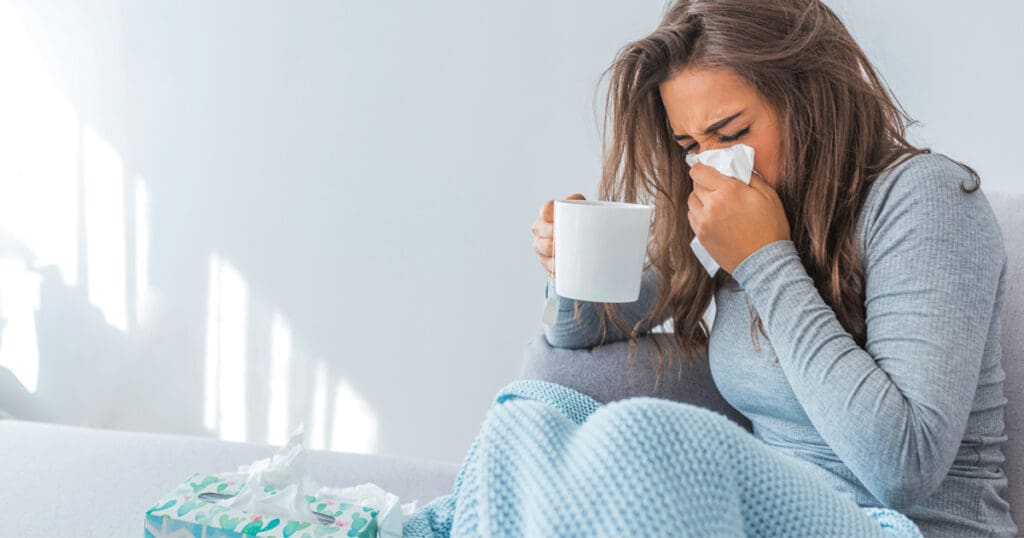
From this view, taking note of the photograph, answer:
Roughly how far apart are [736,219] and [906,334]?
0.20 metres

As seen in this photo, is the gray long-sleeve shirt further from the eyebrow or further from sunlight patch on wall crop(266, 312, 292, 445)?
sunlight patch on wall crop(266, 312, 292, 445)

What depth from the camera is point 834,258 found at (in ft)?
3.03

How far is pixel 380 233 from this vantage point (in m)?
1.85

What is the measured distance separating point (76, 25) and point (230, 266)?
62cm

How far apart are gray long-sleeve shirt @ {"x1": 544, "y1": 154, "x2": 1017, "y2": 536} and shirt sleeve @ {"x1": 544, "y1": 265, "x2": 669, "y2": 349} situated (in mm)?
298

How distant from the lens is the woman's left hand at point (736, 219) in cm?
91

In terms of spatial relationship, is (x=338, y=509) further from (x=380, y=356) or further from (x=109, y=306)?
(x=109, y=306)

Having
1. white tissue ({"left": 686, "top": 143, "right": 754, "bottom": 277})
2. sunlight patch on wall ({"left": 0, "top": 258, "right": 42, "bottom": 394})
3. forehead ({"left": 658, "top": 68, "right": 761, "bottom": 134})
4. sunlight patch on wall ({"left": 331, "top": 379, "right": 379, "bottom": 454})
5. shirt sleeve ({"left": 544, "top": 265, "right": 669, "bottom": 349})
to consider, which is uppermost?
forehead ({"left": 658, "top": 68, "right": 761, "bottom": 134})

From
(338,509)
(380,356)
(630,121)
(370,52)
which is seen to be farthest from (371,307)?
(338,509)

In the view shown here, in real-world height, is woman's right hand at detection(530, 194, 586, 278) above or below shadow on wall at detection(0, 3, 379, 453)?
above

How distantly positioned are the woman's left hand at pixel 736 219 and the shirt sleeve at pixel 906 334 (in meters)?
0.04

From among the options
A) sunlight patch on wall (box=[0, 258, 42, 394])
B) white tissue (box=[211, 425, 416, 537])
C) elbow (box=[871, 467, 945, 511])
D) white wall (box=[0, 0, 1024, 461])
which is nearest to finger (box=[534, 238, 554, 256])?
white tissue (box=[211, 425, 416, 537])

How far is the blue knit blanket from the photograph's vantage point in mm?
586

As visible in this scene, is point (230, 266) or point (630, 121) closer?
point (630, 121)
